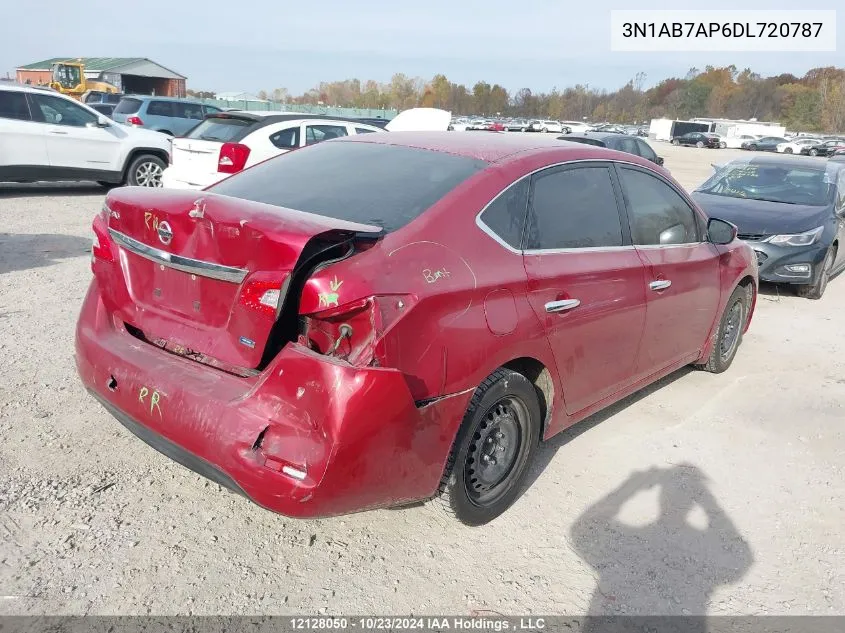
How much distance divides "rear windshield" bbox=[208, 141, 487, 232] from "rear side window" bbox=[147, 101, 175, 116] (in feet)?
52.9

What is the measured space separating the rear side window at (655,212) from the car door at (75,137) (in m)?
9.81

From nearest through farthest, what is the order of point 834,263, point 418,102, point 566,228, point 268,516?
point 268,516, point 566,228, point 834,263, point 418,102

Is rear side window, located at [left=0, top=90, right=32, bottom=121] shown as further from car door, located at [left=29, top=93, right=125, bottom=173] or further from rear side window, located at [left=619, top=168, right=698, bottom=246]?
rear side window, located at [left=619, top=168, right=698, bottom=246]

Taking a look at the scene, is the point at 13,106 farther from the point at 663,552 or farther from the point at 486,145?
the point at 663,552

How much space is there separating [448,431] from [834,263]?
7.70 meters

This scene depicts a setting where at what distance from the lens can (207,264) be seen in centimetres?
263

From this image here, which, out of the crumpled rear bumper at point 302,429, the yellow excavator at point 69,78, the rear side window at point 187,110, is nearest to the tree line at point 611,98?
the yellow excavator at point 69,78

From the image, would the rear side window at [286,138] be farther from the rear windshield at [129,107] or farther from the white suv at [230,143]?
the rear windshield at [129,107]

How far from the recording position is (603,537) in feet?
10.6

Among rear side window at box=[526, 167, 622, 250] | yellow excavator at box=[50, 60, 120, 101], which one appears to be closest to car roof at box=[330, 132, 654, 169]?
rear side window at box=[526, 167, 622, 250]

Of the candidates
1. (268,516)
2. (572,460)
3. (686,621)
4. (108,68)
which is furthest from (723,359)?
(108,68)

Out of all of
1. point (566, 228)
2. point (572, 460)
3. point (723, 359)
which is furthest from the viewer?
point (723, 359)

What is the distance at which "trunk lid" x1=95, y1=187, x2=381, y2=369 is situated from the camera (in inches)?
97.7

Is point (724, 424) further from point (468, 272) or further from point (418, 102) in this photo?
point (418, 102)
